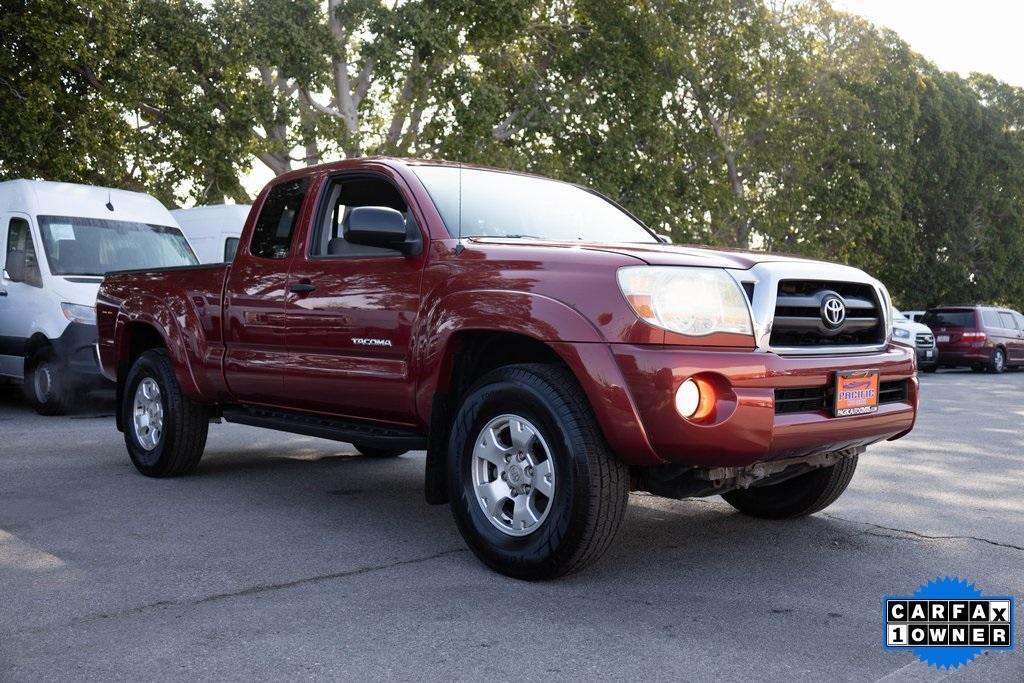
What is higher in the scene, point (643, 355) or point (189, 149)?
point (189, 149)

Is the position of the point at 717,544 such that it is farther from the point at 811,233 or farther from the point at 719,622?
the point at 811,233

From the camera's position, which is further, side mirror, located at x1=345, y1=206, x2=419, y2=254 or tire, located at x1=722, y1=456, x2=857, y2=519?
tire, located at x1=722, y1=456, x2=857, y2=519

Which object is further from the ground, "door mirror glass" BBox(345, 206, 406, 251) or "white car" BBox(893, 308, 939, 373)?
"door mirror glass" BBox(345, 206, 406, 251)

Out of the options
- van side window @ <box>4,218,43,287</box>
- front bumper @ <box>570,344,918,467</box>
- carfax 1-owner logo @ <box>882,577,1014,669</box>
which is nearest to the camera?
carfax 1-owner logo @ <box>882,577,1014,669</box>

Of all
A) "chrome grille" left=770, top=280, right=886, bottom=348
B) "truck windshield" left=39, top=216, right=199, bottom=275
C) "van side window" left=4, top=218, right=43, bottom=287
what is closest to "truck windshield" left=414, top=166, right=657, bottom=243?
"chrome grille" left=770, top=280, right=886, bottom=348

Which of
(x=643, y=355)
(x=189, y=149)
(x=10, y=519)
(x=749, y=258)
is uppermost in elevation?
(x=189, y=149)

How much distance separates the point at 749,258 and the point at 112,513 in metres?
3.65

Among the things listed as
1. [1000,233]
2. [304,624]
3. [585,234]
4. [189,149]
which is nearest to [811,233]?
[1000,233]

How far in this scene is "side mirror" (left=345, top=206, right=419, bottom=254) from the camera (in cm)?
484

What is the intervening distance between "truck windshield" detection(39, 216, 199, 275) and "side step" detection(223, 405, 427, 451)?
5.50 m

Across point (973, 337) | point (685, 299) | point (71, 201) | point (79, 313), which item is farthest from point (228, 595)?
point (973, 337)

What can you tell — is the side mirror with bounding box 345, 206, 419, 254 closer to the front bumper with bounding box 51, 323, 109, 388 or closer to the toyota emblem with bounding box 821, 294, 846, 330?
the toyota emblem with bounding box 821, 294, 846, 330

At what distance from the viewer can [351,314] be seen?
17.5 ft

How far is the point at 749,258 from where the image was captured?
4492 mm
